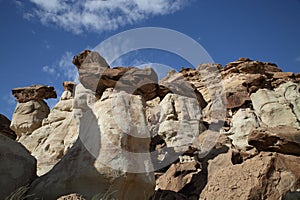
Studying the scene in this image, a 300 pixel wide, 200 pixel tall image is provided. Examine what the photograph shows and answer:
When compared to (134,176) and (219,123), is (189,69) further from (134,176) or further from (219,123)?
(134,176)

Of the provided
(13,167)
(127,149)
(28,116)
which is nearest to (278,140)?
(127,149)

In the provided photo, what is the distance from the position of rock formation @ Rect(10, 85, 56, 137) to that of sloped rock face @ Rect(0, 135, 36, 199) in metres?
7.69

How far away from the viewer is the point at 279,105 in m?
15.9

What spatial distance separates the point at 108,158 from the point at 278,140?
4.68 meters

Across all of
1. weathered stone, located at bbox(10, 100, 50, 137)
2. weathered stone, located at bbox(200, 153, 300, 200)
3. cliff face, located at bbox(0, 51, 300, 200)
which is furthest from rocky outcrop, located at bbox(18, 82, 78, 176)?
weathered stone, located at bbox(200, 153, 300, 200)

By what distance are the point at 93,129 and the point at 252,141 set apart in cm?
438

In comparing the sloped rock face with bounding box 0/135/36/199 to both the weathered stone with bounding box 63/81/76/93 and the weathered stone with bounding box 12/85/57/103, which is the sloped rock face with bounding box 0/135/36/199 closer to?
the weathered stone with bounding box 63/81/76/93

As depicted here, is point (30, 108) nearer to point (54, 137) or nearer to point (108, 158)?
point (54, 137)

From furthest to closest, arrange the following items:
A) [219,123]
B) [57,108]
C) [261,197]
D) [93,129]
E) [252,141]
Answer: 1. [219,123]
2. [57,108]
3. [252,141]
4. [93,129]
5. [261,197]

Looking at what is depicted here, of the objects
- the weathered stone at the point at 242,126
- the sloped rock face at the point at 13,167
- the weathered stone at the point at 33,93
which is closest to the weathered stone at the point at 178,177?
the sloped rock face at the point at 13,167

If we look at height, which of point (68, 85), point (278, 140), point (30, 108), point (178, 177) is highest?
point (68, 85)

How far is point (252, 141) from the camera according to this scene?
29.2 feet

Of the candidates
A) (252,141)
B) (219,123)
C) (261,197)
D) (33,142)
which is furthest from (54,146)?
(219,123)

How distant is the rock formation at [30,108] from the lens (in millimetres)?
13984
